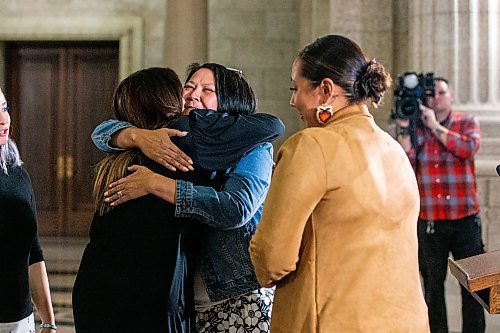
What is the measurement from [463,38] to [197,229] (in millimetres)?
4228

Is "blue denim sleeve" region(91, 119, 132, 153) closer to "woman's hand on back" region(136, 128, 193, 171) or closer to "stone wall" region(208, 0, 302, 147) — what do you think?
"woman's hand on back" region(136, 128, 193, 171)

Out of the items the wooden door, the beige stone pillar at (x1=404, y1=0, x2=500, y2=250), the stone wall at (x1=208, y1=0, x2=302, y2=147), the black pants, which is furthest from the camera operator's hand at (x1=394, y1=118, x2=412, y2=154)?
the wooden door

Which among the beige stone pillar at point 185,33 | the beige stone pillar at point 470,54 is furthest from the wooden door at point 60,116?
the beige stone pillar at point 470,54

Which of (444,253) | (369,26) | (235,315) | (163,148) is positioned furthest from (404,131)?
(163,148)

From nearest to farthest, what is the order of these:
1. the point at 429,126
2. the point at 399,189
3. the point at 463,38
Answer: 1. the point at 399,189
2. the point at 429,126
3. the point at 463,38

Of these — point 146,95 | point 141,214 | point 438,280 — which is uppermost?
point 146,95

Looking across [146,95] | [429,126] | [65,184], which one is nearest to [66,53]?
[65,184]

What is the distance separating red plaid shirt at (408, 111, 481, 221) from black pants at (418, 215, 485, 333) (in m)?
0.06

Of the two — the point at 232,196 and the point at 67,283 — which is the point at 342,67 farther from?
the point at 67,283

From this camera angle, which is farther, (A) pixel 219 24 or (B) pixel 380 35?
(A) pixel 219 24

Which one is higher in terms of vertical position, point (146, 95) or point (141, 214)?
point (146, 95)

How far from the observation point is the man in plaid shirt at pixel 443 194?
494 centimetres

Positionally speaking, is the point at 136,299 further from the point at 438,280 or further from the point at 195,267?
the point at 438,280

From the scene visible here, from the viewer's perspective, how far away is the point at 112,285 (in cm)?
225
